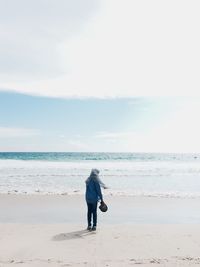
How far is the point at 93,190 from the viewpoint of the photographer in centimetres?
1174

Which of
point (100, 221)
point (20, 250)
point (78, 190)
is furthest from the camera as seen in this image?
point (78, 190)

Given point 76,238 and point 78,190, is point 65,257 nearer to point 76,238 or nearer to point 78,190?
point 76,238

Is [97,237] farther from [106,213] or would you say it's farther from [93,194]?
[106,213]

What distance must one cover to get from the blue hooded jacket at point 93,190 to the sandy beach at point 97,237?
2.74ft

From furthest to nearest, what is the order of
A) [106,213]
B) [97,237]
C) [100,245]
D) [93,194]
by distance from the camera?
[106,213], [93,194], [97,237], [100,245]

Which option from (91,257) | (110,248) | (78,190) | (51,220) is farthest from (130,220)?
(78,190)

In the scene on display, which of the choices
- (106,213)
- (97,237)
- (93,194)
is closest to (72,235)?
(97,237)

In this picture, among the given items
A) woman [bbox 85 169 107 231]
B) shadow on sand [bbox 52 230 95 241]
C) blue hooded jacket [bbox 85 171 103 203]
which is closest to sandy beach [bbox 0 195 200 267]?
shadow on sand [bbox 52 230 95 241]

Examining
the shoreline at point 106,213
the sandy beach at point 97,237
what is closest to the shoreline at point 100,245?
the sandy beach at point 97,237

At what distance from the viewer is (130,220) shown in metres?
13.3

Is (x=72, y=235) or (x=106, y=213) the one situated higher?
(x=106, y=213)

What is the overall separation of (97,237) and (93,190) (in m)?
1.45

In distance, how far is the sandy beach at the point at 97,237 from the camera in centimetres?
870

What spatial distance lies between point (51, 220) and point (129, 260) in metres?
5.11
